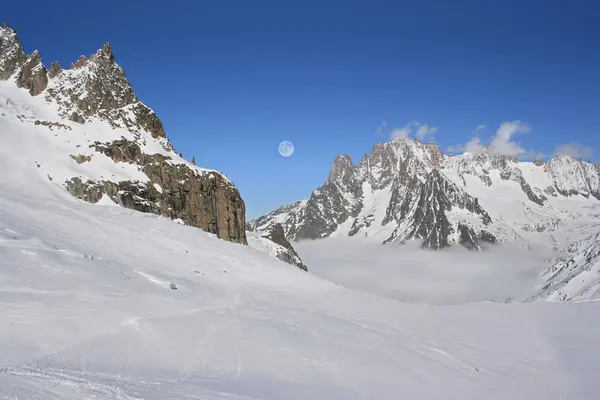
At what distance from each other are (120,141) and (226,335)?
72.6 m

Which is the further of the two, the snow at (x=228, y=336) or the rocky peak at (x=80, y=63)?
the rocky peak at (x=80, y=63)

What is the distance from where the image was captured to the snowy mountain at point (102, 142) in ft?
217

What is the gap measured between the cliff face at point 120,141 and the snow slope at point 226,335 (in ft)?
155

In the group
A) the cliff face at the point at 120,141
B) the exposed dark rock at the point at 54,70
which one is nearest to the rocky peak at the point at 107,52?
the cliff face at the point at 120,141

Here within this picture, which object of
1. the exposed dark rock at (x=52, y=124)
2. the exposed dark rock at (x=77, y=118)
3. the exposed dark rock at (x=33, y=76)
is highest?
the exposed dark rock at (x=33, y=76)

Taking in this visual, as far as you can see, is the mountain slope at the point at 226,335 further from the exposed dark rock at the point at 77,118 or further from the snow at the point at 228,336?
the exposed dark rock at the point at 77,118

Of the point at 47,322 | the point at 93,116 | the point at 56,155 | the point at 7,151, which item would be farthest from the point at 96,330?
the point at 93,116

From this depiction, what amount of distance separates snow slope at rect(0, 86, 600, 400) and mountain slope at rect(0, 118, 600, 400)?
6 centimetres

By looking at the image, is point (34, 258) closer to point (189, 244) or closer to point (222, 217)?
point (189, 244)

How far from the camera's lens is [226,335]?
47.9 feet

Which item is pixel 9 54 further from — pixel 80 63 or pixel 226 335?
pixel 226 335

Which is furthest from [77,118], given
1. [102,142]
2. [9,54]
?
[9,54]

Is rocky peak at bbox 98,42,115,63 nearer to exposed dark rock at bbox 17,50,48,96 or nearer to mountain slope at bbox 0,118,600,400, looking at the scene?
exposed dark rock at bbox 17,50,48,96

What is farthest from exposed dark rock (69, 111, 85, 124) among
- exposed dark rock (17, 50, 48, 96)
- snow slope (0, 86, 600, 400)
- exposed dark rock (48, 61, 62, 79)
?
snow slope (0, 86, 600, 400)
